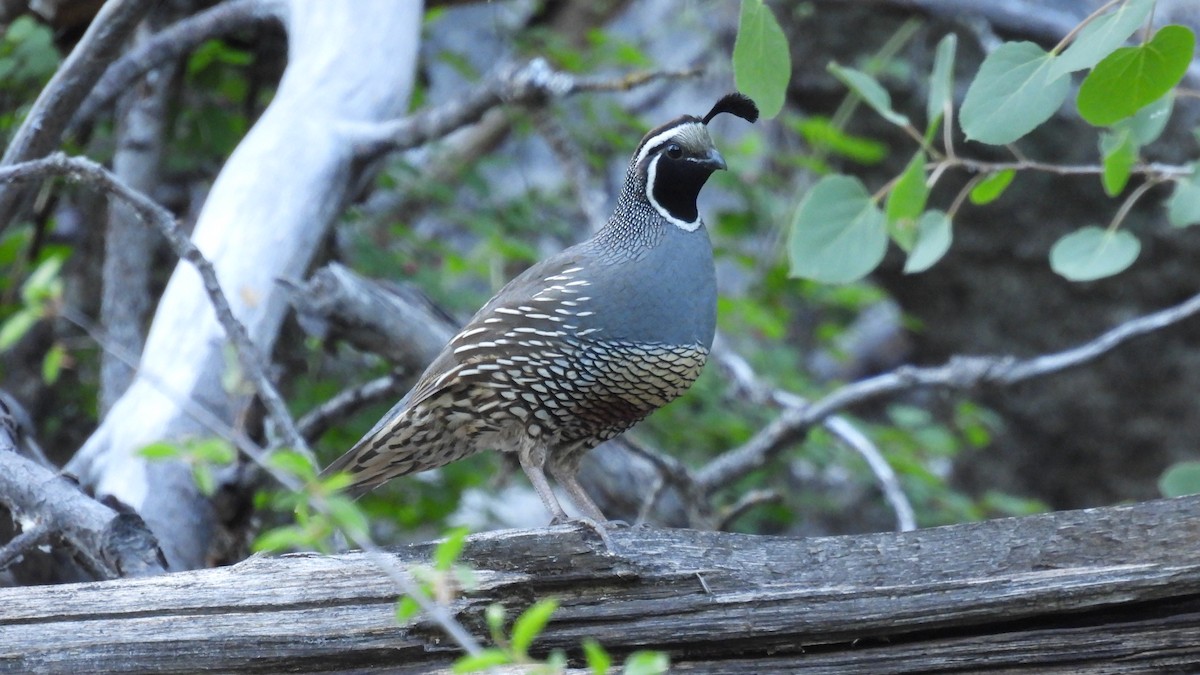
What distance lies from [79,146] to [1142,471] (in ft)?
18.5

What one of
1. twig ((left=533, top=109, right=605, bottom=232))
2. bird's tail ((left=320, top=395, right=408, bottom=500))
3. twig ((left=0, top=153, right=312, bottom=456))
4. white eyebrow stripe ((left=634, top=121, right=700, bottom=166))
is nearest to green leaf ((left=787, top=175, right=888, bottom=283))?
white eyebrow stripe ((left=634, top=121, right=700, bottom=166))

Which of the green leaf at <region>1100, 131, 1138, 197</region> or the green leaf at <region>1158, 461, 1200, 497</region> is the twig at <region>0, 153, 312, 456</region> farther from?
the green leaf at <region>1158, 461, 1200, 497</region>

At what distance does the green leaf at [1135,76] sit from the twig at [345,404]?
88.2 inches

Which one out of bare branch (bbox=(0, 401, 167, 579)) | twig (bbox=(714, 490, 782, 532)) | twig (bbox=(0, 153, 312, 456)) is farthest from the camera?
twig (bbox=(714, 490, 782, 532))

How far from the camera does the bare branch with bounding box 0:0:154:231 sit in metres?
3.38

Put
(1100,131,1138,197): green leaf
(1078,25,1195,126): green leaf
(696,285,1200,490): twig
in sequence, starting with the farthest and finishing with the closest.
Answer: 1. (696,285,1200,490): twig
2. (1100,131,1138,197): green leaf
3. (1078,25,1195,126): green leaf

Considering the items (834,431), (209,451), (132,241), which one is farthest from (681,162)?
(132,241)

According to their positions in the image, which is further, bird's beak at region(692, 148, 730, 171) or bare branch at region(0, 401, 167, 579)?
bird's beak at region(692, 148, 730, 171)

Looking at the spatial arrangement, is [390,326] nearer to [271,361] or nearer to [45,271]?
[271,361]

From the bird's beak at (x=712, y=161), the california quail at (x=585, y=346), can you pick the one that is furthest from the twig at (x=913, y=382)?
the bird's beak at (x=712, y=161)

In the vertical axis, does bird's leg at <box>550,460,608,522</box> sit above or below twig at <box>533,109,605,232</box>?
below

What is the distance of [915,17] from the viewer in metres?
5.12

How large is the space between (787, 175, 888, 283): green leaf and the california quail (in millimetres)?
261

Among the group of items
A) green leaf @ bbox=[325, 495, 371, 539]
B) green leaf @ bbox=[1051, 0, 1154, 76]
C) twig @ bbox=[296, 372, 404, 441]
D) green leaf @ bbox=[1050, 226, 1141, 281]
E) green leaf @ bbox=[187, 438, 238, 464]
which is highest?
green leaf @ bbox=[1050, 226, 1141, 281]
